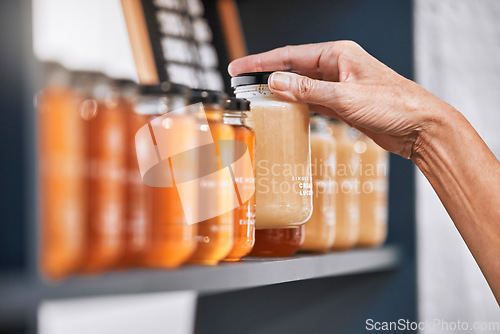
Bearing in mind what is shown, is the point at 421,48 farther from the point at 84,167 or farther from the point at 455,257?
the point at 84,167

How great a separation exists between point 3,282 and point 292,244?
0.55 m

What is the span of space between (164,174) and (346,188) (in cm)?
62

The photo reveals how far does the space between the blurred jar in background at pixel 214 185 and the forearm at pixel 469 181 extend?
1.54ft

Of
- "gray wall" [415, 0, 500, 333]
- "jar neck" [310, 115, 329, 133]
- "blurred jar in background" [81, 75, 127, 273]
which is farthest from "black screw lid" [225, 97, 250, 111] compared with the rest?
"gray wall" [415, 0, 500, 333]

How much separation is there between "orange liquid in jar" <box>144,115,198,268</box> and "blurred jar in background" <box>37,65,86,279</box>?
0.11 metres

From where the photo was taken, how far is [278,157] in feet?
3.10

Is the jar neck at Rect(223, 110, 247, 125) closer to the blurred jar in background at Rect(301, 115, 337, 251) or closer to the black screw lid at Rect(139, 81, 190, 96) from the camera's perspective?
the black screw lid at Rect(139, 81, 190, 96)

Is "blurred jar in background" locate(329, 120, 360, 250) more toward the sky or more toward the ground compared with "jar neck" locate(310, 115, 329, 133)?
more toward the ground

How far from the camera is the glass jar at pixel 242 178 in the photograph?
0.84m

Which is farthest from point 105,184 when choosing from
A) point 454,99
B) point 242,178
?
point 454,99

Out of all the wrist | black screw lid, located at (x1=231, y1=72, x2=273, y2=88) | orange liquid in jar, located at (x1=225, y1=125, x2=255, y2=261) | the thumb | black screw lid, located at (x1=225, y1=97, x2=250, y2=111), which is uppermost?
black screw lid, located at (x1=231, y1=72, x2=273, y2=88)

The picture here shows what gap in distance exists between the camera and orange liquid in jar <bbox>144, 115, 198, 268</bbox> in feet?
2.29

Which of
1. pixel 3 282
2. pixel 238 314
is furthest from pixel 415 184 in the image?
pixel 3 282

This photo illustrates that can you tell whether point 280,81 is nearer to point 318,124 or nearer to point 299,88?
point 299,88
